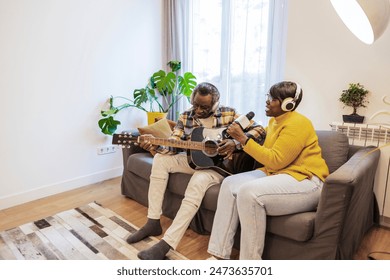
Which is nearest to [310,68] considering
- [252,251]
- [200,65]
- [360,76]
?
[360,76]

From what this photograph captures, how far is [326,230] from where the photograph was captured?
51.4 inches

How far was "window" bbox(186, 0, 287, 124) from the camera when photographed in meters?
2.44

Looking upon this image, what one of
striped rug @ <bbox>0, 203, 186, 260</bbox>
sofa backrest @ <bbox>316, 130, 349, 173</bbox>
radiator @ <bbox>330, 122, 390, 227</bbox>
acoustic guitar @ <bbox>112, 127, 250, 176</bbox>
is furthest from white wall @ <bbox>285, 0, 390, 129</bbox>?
striped rug @ <bbox>0, 203, 186, 260</bbox>

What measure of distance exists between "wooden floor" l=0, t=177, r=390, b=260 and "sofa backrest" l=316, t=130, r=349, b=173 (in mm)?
541

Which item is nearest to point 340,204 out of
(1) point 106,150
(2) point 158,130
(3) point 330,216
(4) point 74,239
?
(3) point 330,216

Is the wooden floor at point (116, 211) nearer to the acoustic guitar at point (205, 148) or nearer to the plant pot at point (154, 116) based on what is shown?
the acoustic guitar at point (205, 148)

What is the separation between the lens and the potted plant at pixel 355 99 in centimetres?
196

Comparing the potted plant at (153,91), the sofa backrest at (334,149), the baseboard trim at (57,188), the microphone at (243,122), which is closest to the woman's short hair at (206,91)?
the microphone at (243,122)

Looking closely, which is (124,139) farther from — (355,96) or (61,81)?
(355,96)

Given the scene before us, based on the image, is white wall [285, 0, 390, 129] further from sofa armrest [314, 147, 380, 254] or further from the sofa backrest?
sofa armrest [314, 147, 380, 254]

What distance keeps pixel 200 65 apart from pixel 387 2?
190cm

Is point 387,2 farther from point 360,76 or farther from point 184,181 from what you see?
point 184,181

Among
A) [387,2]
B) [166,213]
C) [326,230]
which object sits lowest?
[166,213]

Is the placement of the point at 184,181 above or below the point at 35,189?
above
